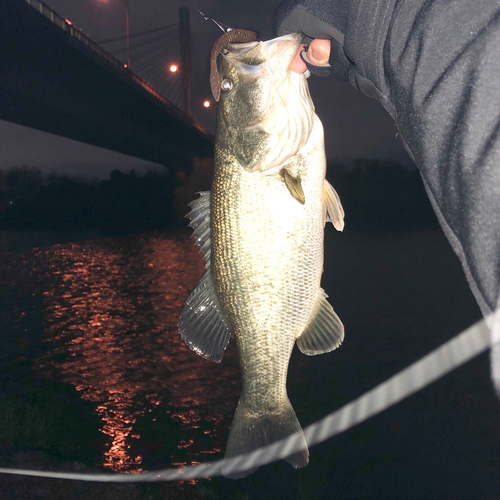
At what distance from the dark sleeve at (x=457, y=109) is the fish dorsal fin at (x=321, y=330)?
1.21 m

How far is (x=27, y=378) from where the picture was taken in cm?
978

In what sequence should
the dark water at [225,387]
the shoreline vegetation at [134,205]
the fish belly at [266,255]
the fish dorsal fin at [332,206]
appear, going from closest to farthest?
the fish belly at [266,255], the fish dorsal fin at [332,206], the dark water at [225,387], the shoreline vegetation at [134,205]

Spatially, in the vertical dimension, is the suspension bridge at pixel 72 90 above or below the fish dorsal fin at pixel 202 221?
above

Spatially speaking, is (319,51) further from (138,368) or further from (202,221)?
(138,368)

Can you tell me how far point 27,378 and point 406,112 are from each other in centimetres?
1067

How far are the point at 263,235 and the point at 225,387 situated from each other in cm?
813

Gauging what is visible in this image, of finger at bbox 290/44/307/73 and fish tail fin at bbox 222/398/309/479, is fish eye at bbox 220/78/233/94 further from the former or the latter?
fish tail fin at bbox 222/398/309/479

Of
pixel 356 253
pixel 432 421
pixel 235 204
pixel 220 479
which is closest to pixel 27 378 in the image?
pixel 220 479

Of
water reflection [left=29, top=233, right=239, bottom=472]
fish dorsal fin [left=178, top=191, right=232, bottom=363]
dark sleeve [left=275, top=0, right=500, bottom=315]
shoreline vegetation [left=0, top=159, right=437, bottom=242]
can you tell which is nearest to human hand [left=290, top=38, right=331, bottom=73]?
dark sleeve [left=275, top=0, right=500, bottom=315]

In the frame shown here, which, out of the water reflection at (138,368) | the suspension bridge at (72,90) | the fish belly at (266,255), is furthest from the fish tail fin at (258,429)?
the suspension bridge at (72,90)

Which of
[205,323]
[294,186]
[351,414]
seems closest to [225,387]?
[351,414]

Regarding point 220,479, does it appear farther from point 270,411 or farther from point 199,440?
point 270,411

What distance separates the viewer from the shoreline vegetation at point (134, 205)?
173 feet

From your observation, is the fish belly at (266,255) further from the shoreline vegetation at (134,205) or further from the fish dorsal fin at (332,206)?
the shoreline vegetation at (134,205)
